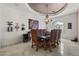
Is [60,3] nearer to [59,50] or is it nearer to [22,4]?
[22,4]

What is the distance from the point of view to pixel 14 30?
5.98 feet

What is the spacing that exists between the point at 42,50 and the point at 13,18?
790 mm

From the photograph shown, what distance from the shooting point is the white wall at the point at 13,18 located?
1.78 metres

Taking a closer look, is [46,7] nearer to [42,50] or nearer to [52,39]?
[52,39]

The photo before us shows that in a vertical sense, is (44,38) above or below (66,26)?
below

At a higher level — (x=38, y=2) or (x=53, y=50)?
(x=38, y=2)

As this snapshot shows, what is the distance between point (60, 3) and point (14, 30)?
0.99 meters

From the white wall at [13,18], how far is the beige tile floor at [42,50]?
129mm

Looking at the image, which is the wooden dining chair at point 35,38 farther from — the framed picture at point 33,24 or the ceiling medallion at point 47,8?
the ceiling medallion at point 47,8

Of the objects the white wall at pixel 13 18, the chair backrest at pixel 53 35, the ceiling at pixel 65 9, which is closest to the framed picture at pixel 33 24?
the white wall at pixel 13 18

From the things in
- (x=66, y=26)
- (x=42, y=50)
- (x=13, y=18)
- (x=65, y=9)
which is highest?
(x=65, y=9)

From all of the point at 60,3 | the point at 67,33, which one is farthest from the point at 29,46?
the point at 60,3

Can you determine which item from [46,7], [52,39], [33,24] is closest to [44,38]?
[52,39]

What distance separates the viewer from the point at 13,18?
1795mm
